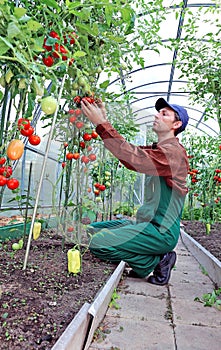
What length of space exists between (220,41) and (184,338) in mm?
2247

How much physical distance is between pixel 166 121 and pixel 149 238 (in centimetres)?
80

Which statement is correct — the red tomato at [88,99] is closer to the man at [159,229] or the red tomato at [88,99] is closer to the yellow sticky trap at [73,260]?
the man at [159,229]

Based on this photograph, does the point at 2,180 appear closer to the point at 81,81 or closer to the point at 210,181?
the point at 81,81

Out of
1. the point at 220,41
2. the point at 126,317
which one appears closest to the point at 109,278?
the point at 126,317

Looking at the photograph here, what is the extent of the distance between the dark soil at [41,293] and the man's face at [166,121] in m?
1.00

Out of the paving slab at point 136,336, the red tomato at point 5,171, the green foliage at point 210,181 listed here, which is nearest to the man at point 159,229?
the paving slab at point 136,336

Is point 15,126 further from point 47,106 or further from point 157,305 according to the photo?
point 157,305

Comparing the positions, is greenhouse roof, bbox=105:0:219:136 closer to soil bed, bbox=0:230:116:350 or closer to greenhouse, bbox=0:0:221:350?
greenhouse, bbox=0:0:221:350

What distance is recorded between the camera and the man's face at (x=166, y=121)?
2193 mm

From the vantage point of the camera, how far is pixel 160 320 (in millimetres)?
1621

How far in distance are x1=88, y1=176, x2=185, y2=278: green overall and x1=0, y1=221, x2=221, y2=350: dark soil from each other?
11 cm

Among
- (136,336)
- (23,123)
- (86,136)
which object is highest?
(86,136)

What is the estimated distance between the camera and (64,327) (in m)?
1.18

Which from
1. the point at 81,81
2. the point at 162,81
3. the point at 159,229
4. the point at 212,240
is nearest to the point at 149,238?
the point at 159,229
